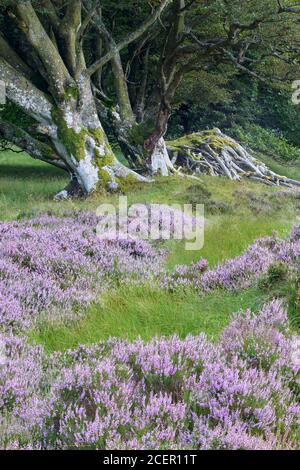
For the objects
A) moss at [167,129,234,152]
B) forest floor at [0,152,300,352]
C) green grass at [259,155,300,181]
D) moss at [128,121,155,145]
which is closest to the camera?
forest floor at [0,152,300,352]

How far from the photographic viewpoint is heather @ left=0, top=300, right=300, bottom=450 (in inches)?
113

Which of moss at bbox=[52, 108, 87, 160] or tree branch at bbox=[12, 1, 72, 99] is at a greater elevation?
tree branch at bbox=[12, 1, 72, 99]

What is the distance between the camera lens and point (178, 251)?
29.6ft

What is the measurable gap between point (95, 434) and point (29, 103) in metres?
14.1

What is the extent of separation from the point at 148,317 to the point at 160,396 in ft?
7.48

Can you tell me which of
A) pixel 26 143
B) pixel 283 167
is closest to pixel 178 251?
pixel 26 143

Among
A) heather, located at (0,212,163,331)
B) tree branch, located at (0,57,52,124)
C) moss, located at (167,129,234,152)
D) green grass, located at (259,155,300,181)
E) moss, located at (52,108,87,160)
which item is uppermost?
tree branch, located at (0,57,52,124)

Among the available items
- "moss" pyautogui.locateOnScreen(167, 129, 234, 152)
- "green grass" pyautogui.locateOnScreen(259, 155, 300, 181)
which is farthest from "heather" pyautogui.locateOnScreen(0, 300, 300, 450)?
"green grass" pyautogui.locateOnScreen(259, 155, 300, 181)

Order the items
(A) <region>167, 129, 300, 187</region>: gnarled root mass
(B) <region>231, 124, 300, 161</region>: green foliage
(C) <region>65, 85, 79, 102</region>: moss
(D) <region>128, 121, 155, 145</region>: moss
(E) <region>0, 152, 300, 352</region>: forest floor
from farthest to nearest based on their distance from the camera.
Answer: (B) <region>231, 124, 300, 161</region>: green foliage → (A) <region>167, 129, 300, 187</region>: gnarled root mass → (D) <region>128, 121, 155, 145</region>: moss → (C) <region>65, 85, 79, 102</region>: moss → (E) <region>0, 152, 300, 352</region>: forest floor

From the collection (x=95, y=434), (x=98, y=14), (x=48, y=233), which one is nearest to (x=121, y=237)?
(x=48, y=233)

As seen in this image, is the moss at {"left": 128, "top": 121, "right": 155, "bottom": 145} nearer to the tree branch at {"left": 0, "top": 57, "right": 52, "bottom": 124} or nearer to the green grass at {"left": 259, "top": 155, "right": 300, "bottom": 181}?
the tree branch at {"left": 0, "top": 57, "right": 52, "bottom": 124}

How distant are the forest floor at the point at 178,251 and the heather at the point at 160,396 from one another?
0.80m

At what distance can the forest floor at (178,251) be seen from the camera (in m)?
5.08
